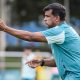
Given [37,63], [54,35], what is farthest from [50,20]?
[37,63]

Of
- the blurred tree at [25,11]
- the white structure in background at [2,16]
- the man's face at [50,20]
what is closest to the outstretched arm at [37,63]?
the man's face at [50,20]

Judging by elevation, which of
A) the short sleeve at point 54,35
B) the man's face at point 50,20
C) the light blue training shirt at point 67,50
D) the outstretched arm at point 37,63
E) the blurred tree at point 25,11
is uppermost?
the blurred tree at point 25,11

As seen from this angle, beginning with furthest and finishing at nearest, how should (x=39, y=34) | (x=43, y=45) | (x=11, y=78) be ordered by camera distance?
(x=43, y=45) → (x=11, y=78) → (x=39, y=34)

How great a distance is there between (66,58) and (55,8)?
2.52 feet

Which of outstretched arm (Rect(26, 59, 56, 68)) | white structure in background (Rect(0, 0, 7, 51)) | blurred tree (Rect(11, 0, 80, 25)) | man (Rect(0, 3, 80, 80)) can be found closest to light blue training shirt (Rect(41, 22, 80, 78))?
man (Rect(0, 3, 80, 80))

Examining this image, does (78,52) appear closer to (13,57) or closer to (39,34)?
(39,34)

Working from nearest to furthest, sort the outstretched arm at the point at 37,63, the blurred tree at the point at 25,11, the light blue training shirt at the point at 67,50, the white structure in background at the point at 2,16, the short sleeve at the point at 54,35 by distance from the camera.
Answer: the short sleeve at the point at 54,35
the light blue training shirt at the point at 67,50
the outstretched arm at the point at 37,63
the white structure in background at the point at 2,16
the blurred tree at the point at 25,11

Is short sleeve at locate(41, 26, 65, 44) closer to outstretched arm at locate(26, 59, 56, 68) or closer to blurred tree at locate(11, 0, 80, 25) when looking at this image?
outstretched arm at locate(26, 59, 56, 68)

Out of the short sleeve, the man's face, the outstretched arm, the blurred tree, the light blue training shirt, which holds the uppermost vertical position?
the blurred tree

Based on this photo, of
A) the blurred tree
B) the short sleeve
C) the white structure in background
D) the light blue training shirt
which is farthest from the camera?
the blurred tree

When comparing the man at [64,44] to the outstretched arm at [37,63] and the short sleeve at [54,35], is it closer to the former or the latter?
the short sleeve at [54,35]

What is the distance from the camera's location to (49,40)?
745 cm

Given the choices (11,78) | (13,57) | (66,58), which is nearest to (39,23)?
(13,57)

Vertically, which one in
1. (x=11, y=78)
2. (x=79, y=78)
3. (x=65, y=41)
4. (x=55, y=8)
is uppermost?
(x=55, y=8)
